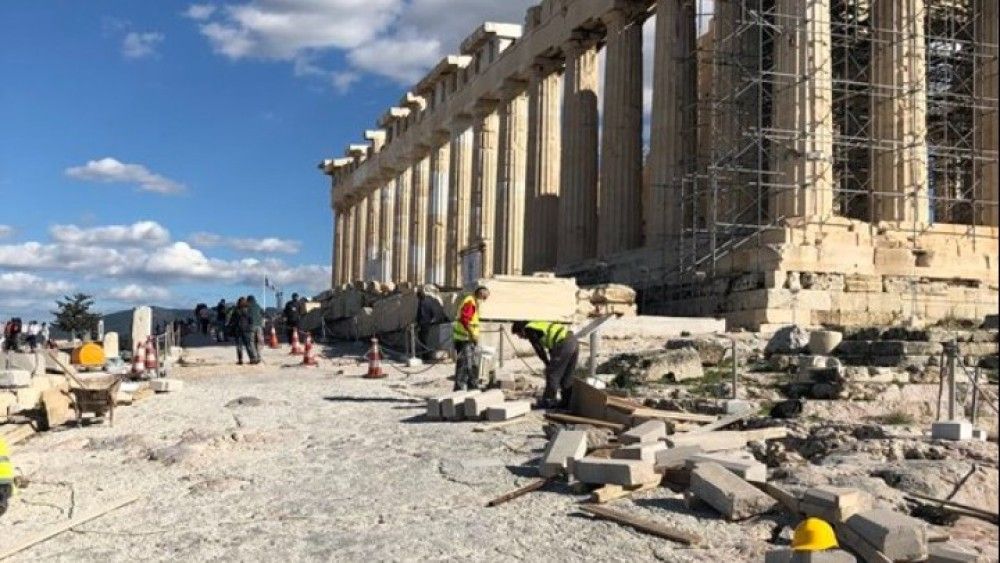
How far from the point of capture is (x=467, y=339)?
14.2 metres

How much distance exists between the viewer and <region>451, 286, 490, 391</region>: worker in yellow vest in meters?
14.1

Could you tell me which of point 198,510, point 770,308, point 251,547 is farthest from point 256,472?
point 770,308

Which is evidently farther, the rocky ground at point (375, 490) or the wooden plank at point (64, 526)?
the wooden plank at point (64, 526)

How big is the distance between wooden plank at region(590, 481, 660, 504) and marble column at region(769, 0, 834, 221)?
627 inches

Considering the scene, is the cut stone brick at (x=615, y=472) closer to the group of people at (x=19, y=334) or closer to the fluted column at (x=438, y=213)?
the group of people at (x=19, y=334)

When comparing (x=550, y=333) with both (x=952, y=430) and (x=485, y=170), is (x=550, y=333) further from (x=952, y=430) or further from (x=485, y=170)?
(x=485, y=170)

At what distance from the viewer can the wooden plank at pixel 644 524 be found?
22.0 ft

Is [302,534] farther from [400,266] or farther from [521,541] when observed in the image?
[400,266]

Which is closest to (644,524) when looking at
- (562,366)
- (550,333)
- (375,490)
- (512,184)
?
(375,490)

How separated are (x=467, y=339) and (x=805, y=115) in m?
11.9

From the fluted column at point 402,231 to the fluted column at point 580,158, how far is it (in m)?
18.9

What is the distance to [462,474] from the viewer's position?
9.09 metres

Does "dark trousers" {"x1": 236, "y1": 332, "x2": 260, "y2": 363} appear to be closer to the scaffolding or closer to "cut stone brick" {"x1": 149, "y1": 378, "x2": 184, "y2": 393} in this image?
"cut stone brick" {"x1": 149, "y1": 378, "x2": 184, "y2": 393}

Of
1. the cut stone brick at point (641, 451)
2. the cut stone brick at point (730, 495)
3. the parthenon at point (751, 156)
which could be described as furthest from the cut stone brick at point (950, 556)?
the parthenon at point (751, 156)
